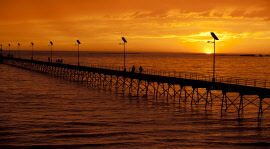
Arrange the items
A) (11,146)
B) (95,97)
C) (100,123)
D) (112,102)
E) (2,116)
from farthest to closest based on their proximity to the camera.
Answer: (95,97)
(112,102)
(2,116)
(100,123)
(11,146)

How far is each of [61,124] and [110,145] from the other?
7.61 meters

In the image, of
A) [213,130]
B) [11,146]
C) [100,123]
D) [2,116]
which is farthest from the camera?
[2,116]

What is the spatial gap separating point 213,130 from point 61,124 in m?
12.7

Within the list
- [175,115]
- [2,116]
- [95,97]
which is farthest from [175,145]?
[95,97]

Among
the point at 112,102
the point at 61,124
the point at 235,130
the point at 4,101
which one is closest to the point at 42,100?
the point at 4,101

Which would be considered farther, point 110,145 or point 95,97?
point 95,97

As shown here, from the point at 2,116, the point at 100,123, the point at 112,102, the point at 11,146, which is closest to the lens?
the point at 11,146

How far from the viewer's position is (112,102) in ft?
135

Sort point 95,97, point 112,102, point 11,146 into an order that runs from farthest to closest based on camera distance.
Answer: point 95,97 < point 112,102 < point 11,146

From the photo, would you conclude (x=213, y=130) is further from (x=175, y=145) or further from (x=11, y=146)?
(x=11, y=146)

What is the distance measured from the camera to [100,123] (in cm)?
2908

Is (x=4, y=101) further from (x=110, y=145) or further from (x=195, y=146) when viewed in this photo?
(x=195, y=146)

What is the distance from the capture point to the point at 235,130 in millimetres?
27250

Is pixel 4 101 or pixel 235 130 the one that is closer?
pixel 235 130
